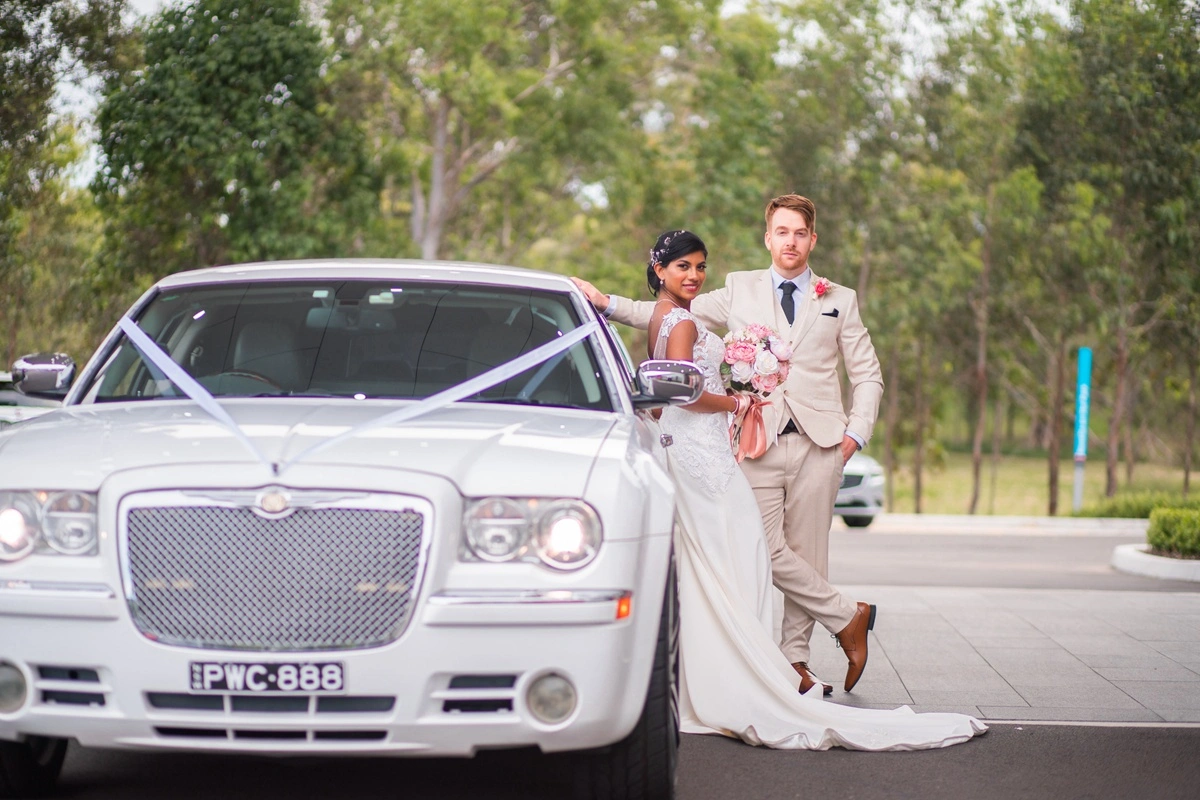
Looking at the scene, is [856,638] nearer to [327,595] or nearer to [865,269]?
[327,595]

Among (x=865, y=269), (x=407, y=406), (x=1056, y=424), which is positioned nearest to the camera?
(x=407, y=406)

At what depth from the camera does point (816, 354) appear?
6.36 meters

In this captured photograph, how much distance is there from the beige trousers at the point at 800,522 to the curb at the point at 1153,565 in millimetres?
7144

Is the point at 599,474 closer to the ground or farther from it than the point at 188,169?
closer to the ground

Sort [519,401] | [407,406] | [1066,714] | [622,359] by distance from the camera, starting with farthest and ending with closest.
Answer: [1066,714] → [622,359] → [519,401] → [407,406]

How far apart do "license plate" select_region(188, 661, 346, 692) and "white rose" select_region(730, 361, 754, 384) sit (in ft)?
8.94

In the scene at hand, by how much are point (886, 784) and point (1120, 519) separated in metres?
16.7

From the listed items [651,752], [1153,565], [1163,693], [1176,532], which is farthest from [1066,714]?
[1176,532]

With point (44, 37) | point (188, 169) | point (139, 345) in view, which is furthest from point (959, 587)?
point (188, 169)

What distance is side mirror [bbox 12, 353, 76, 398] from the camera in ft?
17.2

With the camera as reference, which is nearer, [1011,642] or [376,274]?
[376,274]

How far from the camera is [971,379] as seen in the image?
118 feet

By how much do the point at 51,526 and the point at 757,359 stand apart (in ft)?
9.90

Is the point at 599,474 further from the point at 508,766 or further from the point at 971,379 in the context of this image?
the point at 971,379
